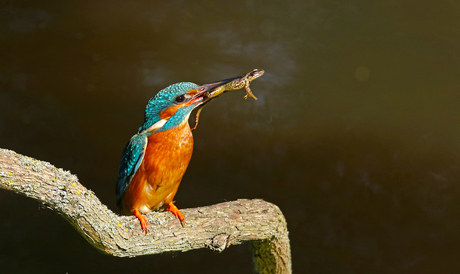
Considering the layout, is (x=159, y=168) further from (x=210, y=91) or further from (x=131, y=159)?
(x=210, y=91)

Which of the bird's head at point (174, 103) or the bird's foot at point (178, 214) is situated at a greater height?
the bird's head at point (174, 103)

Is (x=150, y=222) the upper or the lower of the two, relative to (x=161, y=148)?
lower

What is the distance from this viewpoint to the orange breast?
198 centimetres

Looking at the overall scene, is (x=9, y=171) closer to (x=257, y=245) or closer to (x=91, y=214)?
(x=91, y=214)

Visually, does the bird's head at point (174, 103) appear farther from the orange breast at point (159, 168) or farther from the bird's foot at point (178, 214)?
the bird's foot at point (178, 214)

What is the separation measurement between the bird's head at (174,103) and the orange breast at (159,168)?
5 centimetres

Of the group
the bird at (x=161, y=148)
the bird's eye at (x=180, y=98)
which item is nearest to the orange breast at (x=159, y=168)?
the bird at (x=161, y=148)

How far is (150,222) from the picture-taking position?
1967 mm

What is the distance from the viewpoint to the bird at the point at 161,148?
1.98 metres

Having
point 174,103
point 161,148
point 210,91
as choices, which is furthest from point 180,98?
point 161,148

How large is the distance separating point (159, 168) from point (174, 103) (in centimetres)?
33

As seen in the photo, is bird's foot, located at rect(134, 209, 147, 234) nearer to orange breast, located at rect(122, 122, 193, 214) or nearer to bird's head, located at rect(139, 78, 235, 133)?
orange breast, located at rect(122, 122, 193, 214)

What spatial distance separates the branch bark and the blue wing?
8.2 inches

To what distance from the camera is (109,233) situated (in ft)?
Answer: 5.75
